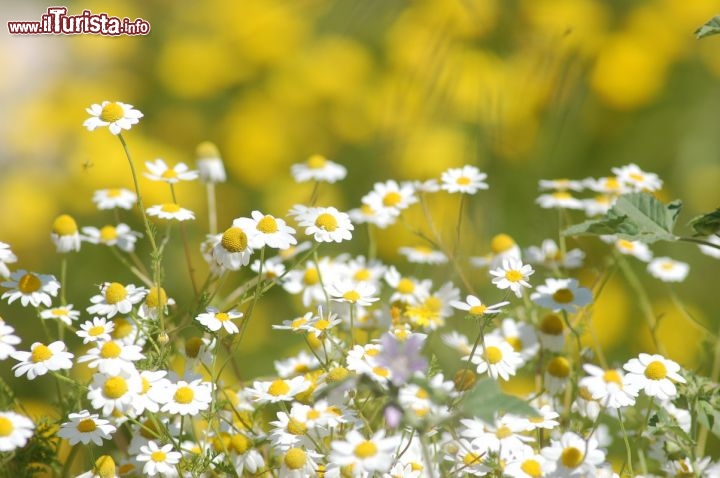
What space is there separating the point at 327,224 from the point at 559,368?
27 cm

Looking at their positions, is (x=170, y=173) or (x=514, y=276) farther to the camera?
(x=170, y=173)

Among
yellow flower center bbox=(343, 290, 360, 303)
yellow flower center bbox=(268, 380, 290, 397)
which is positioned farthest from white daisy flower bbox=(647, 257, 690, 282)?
yellow flower center bbox=(268, 380, 290, 397)

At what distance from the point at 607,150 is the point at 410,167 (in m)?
0.49

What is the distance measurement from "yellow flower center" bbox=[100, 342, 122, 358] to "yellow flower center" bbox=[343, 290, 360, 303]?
0.25 meters

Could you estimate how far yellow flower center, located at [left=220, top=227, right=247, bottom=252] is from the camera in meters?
0.88

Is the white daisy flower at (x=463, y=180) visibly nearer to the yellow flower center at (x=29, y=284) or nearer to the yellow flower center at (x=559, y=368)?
the yellow flower center at (x=559, y=368)

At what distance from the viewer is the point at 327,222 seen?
0.96m

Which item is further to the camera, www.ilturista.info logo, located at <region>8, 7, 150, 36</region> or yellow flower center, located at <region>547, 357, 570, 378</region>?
www.ilturista.info logo, located at <region>8, 7, 150, 36</region>

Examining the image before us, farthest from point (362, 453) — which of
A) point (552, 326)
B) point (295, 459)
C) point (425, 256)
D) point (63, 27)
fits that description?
point (63, 27)

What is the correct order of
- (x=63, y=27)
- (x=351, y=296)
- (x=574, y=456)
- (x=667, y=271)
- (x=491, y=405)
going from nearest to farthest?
1. (x=491, y=405)
2. (x=574, y=456)
3. (x=351, y=296)
4. (x=667, y=271)
5. (x=63, y=27)

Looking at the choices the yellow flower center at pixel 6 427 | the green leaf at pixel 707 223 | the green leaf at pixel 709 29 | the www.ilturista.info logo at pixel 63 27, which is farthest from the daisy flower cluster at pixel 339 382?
the www.ilturista.info logo at pixel 63 27

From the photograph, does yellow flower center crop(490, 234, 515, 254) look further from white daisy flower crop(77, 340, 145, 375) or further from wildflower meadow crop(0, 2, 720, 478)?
white daisy flower crop(77, 340, 145, 375)

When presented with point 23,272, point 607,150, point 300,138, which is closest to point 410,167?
point 300,138

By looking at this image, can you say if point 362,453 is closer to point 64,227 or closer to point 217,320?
point 217,320
